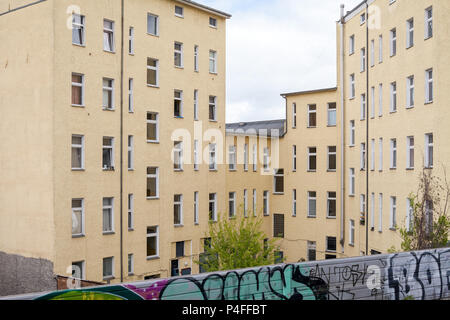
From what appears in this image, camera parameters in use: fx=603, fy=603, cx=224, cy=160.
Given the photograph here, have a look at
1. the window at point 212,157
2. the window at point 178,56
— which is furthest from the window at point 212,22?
the window at point 212,157

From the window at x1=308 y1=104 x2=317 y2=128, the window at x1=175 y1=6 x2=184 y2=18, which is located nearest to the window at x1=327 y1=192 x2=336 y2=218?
the window at x1=308 y1=104 x2=317 y2=128

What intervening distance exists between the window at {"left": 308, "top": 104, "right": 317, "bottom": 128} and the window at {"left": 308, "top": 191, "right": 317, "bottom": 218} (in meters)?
4.53

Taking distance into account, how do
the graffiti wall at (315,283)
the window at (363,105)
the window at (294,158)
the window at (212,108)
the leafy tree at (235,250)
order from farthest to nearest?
the window at (294,158) → the window at (212,108) → the window at (363,105) → the leafy tree at (235,250) → the graffiti wall at (315,283)

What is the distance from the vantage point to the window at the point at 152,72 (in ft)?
101

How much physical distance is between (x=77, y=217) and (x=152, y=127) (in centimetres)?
645

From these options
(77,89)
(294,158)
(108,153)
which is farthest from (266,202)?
(77,89)

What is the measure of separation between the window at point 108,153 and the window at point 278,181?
15.7 m

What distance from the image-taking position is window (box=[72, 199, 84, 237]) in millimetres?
27125

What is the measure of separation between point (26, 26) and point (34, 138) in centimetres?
517

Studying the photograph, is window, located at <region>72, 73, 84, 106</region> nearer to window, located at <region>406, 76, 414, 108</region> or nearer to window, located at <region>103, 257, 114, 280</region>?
window, located at <region>103, 257, 114, 280</region>

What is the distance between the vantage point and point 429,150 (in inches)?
1071

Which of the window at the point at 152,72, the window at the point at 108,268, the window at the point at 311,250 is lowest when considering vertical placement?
the window at the point at 311,250

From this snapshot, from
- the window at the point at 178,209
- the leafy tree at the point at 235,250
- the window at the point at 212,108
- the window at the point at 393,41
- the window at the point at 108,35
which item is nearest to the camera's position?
the window at the point at 108,35

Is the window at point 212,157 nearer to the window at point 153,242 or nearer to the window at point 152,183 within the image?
the window at point 152,183
